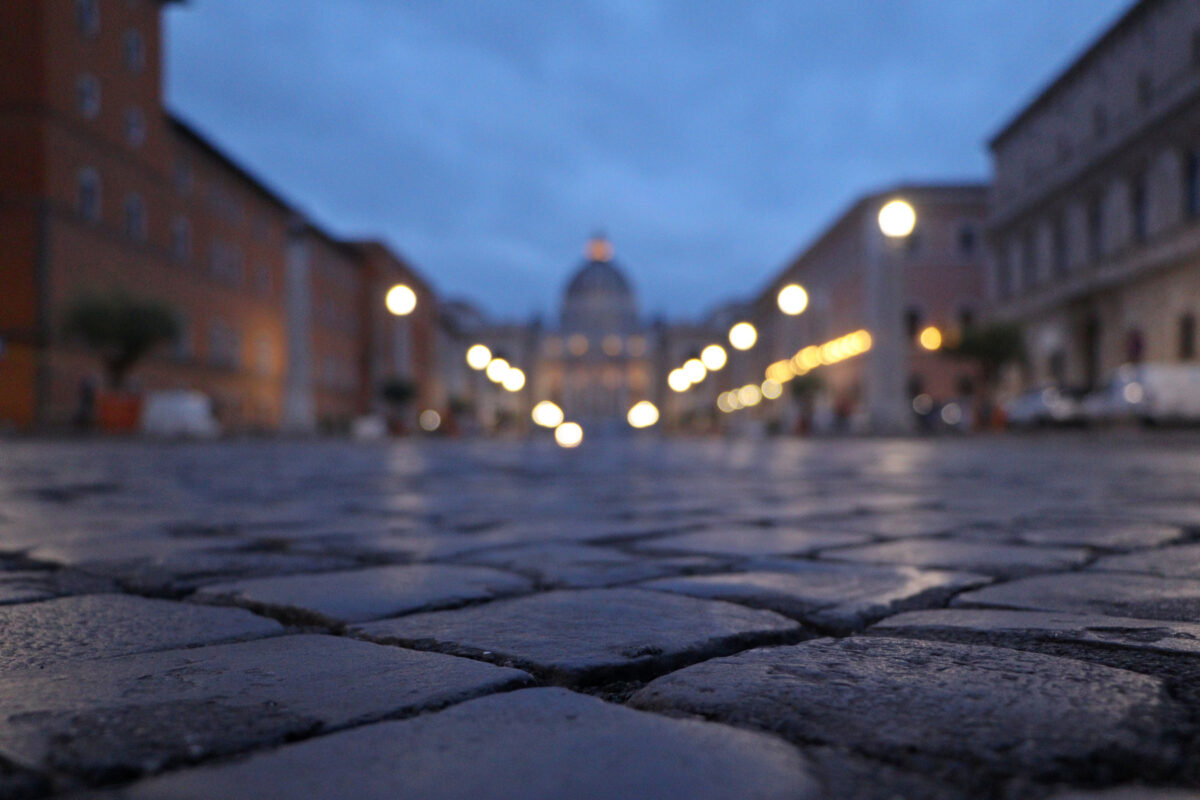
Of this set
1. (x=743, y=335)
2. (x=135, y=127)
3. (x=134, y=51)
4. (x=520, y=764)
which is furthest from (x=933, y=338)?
Result: (x=520, y=764)

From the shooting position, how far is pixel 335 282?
4862cm

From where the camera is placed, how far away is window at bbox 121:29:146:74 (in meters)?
28.5

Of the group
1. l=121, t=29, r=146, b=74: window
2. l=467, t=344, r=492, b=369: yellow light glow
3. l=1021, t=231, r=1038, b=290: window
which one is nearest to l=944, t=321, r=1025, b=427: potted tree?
l=1021, t=231, r=1038, b=290: window

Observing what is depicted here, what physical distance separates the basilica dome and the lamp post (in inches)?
2293

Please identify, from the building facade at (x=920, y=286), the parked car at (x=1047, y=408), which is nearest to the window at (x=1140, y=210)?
the parked car at (x=1047, y=408)

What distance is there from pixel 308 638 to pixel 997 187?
39.4 metres

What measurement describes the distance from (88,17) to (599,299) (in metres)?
78.2

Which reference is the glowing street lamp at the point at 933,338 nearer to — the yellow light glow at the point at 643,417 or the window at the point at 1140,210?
the window at the point at 1140,210

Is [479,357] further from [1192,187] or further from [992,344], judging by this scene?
[1192,187]

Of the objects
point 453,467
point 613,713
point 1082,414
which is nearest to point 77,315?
point 453,467

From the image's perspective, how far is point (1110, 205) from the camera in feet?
91.7

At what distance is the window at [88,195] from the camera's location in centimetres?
2647

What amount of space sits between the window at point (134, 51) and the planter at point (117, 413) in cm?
1061

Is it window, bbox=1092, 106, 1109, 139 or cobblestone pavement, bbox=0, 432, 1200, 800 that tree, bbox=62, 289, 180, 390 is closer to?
cobblestone pavement, bbox=0, 432, 1200, 800
